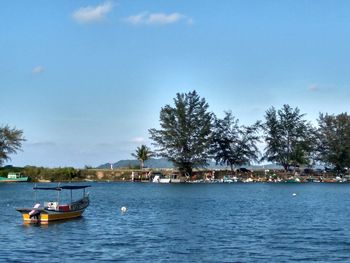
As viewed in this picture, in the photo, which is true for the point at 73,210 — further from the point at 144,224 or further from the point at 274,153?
the point at 274,153

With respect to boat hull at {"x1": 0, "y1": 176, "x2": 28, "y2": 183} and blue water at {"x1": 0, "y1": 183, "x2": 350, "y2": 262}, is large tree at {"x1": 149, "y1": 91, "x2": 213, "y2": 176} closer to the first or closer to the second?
boat hull at {"x1": 0, "y1": 176, "x2": 28, "y2": 183}

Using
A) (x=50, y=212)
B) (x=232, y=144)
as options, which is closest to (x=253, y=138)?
(x=232, y=144)

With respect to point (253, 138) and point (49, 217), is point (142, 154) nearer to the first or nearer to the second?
point (253, 138)

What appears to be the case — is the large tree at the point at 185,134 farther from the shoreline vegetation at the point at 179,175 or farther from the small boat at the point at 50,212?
the small boat at the point at 50,212

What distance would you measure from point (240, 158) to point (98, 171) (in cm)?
4094

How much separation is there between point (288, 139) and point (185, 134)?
106ft

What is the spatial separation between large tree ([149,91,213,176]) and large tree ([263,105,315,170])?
2035 centimetres

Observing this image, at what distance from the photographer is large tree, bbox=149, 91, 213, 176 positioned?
151 m

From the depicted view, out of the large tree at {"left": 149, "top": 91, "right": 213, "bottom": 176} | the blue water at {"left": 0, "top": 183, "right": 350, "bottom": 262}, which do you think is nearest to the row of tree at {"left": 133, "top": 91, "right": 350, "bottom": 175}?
the large tree at {"left": 149, "top": 91, "right": 213, "bottom": 176}

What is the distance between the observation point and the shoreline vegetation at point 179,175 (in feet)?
513

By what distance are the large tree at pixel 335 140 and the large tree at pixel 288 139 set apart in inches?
123

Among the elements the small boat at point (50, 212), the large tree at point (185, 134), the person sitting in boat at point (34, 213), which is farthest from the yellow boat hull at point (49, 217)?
the large tree at point (185, 134)

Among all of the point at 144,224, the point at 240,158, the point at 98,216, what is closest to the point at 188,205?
the point at 98,216

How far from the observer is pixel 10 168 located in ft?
529
